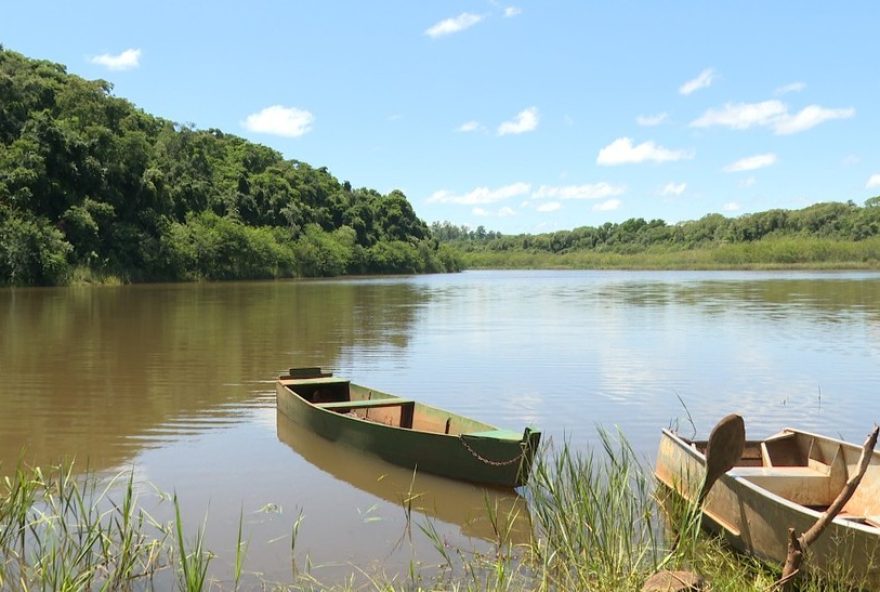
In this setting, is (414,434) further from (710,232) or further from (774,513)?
(710,232)

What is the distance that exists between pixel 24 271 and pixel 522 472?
41.4 m

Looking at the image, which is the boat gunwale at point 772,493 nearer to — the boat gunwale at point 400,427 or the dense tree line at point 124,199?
the boat gunwale at point 400,427

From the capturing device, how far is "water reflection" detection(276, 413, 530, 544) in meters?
6.91

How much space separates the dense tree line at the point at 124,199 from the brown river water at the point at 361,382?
17337 mm

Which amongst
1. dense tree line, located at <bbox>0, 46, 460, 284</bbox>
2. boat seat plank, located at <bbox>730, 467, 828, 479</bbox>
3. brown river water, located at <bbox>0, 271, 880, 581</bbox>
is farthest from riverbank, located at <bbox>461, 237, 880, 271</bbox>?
boat seat plank, located at <bbox>730, 467, 828, 479</bbox>

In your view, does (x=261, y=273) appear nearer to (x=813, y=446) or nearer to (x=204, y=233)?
(x=204, y=233)

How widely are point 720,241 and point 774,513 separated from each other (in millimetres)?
122454

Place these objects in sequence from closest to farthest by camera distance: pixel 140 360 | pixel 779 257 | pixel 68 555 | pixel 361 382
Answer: pixel 68 555 < pixel 361 382 < pixel 140 360 < pixel 779 257

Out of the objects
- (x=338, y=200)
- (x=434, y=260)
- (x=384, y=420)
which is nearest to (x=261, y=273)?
(x=338, y=200)

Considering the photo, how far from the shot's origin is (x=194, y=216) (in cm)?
6275

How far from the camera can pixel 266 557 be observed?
6.02m

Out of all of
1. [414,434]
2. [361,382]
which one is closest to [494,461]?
[414,434]

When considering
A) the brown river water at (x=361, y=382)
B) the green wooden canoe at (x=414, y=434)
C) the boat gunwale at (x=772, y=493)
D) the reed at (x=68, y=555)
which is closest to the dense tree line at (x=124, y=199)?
the brown river water at (x=361, y=382)

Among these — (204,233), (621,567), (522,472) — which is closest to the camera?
(621,567)
